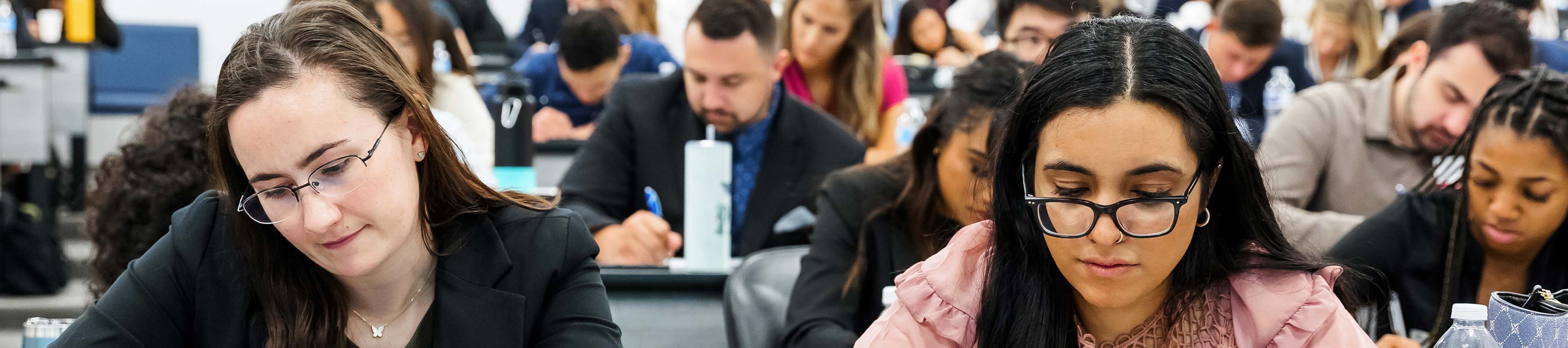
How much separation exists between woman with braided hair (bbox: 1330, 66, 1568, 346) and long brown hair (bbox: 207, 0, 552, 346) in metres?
1.17

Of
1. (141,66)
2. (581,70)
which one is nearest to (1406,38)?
(581,70)

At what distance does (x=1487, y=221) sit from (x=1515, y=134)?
0.43 ft

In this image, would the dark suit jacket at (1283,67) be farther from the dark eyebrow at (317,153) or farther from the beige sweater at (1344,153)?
the dark eyebrow at (317,153)

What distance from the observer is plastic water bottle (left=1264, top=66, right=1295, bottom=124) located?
14.8 feet

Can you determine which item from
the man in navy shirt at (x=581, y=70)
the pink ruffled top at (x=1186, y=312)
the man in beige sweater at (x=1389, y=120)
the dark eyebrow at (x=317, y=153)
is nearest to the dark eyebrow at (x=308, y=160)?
the dark eyebrow at (x=317, y=153)

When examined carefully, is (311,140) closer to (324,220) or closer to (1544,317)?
(324,220)

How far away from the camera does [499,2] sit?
895 cm

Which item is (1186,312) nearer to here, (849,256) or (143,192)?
(849,256)

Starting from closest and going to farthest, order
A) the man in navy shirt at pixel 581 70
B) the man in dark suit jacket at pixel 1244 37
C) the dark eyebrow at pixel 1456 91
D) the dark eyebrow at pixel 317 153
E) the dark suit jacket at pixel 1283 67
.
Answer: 1. the dark eyebrow at pixel 317 153
2. the dark eyebrow at pixel 1456 91
3. the man in dark suit jacket at pixel 1244 37
4. the man in navy shirt at pixel 581 70
5. the dark suit jacket at pixel 1283 67

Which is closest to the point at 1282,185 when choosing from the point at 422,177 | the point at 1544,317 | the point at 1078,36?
the point at 1544,317

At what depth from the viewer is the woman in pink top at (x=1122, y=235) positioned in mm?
1138

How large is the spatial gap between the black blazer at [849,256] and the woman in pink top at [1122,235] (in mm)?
556

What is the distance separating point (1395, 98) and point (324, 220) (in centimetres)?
234

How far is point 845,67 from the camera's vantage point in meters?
3.71
